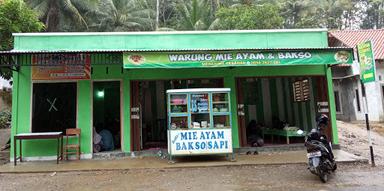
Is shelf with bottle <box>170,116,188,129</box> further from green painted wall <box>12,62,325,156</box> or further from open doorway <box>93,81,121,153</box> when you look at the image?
open doorway <box>93,81,121,153</box>

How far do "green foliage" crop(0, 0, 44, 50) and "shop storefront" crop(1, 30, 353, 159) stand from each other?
1879 millimetres

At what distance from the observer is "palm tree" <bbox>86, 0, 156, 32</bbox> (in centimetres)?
2530

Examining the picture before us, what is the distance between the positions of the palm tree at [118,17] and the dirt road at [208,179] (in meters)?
19.2

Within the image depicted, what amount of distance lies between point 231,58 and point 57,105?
217 inches

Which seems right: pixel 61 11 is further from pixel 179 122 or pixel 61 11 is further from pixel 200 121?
pixel 200 121

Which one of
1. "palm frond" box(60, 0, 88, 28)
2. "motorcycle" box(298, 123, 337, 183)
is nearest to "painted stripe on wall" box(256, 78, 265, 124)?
"motorcycle" box(298, 123, 337, 183)

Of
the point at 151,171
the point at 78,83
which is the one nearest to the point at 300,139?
the point at 151,171

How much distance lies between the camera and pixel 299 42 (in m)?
10.6

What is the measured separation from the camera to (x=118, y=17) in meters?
25.8

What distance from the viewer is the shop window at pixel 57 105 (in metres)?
9.67

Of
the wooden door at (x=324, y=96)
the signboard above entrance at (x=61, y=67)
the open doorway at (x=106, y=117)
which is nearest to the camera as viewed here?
the signboard above entrance at (x=61, y=67)

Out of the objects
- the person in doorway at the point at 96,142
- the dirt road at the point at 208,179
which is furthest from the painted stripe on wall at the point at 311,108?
the person in doorway at the point at 96,142

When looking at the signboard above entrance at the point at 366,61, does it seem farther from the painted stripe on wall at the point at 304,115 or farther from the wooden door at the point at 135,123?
the wooden door at the point at 135,123

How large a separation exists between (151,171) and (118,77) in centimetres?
343
